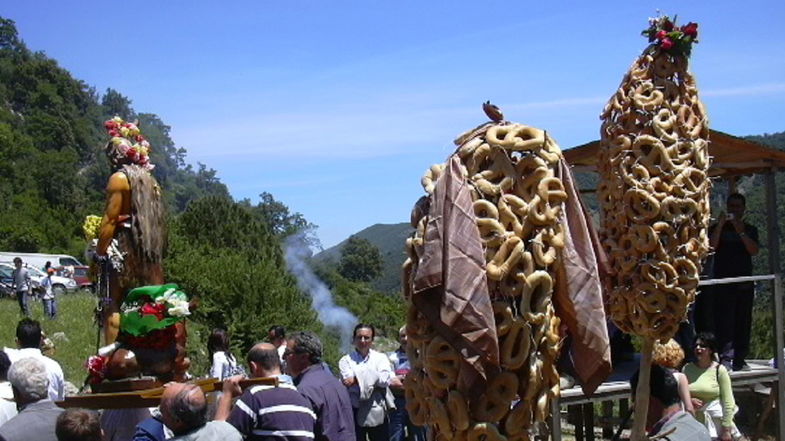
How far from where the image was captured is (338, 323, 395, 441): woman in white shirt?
9.79m

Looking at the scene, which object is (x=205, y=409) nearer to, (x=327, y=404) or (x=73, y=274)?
(x=327, y=404)

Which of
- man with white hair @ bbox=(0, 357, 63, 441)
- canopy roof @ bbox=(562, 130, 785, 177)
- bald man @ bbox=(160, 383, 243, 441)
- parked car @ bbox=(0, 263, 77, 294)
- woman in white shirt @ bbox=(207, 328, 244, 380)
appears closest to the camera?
bald man @ bbox=(160, 383, 243, 441)

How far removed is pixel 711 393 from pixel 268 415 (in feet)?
15.3

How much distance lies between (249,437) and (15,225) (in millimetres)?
58527

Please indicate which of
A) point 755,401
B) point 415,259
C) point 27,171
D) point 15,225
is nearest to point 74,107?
point 27,171

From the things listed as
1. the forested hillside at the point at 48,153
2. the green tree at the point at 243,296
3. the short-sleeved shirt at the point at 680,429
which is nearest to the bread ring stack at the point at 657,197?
the short-sleeved shirt at the point at 680,429

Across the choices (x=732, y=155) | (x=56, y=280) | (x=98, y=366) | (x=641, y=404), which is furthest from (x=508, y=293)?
(x=56, y=280)

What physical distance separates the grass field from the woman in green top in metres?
11.5

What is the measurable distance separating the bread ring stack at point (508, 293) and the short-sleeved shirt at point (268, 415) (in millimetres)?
2026

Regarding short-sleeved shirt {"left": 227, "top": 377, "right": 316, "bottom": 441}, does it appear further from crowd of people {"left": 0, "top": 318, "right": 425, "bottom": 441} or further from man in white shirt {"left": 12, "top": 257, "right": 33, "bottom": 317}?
man in white shirt {"left": 12, "top": 257, "right": 33, "bottom": 317}

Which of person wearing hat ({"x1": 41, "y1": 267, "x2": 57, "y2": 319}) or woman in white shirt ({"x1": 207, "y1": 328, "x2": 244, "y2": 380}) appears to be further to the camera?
person wearing hat ({"x1": 41, "y1": 267, "x2": 57, "y2": 319})

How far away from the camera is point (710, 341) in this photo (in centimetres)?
876

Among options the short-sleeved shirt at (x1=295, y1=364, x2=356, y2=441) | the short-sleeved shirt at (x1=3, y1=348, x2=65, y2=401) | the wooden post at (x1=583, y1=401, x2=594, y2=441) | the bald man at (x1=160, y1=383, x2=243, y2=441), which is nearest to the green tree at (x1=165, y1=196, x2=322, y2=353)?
the wooden post at (x1=583, y1=401, x2=594, y2=441)

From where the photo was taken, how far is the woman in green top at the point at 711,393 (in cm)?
862
